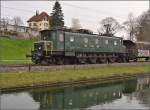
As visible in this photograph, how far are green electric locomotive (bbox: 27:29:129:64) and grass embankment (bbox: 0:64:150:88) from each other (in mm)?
3277

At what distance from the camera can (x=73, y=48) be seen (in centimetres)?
3866

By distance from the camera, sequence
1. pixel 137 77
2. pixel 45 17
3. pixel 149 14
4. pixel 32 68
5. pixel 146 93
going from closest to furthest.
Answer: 1. pixel 146 93
2. pixel 32 68
3. pixel 137 77
4. pixel 149 14
5. pixel 45 17

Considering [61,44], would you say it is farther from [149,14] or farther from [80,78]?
[149,14]

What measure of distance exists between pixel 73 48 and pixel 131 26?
68.9 metres

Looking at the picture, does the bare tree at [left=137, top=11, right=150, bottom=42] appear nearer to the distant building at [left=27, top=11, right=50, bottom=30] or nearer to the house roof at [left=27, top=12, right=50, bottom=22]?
the distant building at [left=27, top=11, right=50, bottom=30]

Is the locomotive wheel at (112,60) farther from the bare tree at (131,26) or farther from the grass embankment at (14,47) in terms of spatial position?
the bare tree at (131,26)

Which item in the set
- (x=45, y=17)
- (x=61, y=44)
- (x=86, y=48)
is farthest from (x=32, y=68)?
(x=45, y=17)

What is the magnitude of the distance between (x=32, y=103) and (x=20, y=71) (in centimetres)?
772

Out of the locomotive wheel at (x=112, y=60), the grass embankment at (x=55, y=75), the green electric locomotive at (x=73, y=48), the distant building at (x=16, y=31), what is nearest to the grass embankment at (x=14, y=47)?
the distant building at (x=16, y=31)

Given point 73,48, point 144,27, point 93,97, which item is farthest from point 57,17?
A: point 93,97

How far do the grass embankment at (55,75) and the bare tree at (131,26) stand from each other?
6074 cm

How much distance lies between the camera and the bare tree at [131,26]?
10106cm

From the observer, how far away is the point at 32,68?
29.3 m

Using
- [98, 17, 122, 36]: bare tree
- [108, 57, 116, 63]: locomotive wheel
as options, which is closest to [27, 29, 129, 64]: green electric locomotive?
[108, 57, 116, 63]: locomotive wheel
